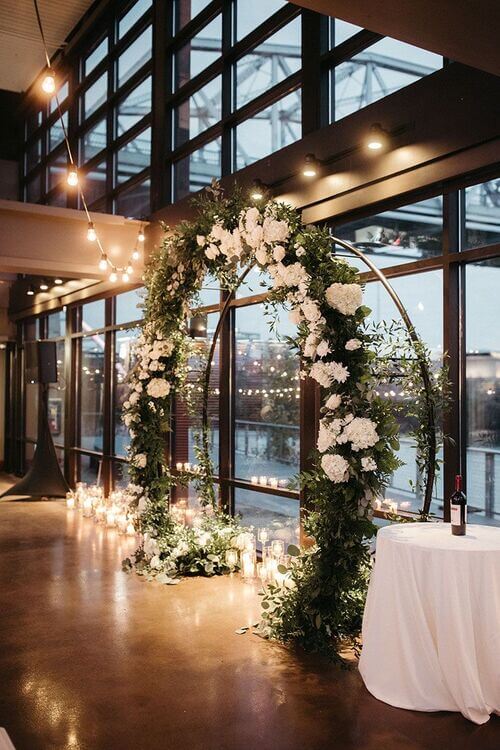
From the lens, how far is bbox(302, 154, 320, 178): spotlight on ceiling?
18.3 feet

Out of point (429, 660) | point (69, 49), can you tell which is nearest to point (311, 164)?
point (429, 660)

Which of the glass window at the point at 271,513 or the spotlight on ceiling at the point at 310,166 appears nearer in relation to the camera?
the spotlight on ceiling at the point at 310,166

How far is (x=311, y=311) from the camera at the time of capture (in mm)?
4469

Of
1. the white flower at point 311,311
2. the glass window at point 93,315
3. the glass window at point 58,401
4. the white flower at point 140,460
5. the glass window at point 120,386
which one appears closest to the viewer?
the white flower at point 311,311

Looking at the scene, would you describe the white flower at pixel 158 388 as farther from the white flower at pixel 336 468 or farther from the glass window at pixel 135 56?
the glass window at pixel 135 56

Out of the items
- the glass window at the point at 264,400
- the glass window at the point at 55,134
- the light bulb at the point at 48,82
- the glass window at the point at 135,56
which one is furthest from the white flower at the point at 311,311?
the glass window at the point at 55,134

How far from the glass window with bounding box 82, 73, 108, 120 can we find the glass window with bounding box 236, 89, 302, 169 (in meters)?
3.76

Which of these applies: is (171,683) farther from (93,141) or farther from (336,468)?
(93,141)

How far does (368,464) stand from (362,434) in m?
0.18

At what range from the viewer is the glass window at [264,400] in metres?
6.31

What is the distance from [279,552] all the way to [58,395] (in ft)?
25.2

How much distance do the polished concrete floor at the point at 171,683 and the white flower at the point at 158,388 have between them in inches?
61.0

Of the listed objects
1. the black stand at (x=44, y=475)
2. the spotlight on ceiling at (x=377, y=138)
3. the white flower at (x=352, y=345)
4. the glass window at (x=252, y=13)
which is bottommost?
the black stand at (x=44, y=475)

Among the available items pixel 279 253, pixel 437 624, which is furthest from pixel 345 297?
pixel 437 624
